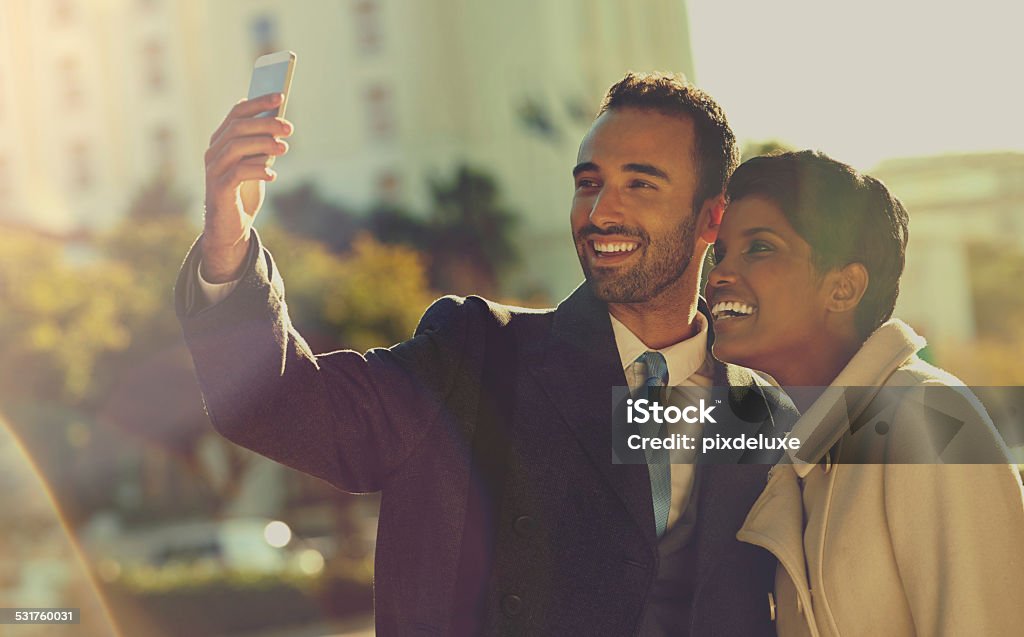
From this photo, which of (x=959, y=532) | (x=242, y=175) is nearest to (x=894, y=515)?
(x=959, y=532)

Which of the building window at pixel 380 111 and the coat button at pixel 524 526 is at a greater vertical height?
the building window at pixel 380 111

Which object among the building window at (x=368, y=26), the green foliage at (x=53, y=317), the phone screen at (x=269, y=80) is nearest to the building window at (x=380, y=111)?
the building window at (x=368, y=26)

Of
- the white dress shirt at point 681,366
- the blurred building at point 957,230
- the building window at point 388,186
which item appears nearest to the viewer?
the white dress shirt at point 681,366

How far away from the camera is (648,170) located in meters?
3.22

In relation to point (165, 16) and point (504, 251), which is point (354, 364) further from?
point (165, 16)

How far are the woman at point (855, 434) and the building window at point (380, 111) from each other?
5000 cm

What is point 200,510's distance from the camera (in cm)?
3538

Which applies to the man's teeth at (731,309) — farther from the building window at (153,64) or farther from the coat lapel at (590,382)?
the building window at (153,64)

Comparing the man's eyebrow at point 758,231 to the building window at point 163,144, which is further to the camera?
the building window at point 163,144

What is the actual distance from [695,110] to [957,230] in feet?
76.9

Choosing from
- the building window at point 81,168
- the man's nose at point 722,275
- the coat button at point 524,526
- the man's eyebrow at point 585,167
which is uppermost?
the building window at point 81,168

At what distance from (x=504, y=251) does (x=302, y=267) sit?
57.2 ft

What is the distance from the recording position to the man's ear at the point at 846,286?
2875mm

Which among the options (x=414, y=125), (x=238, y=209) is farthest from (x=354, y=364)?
(x=414, y=125)
